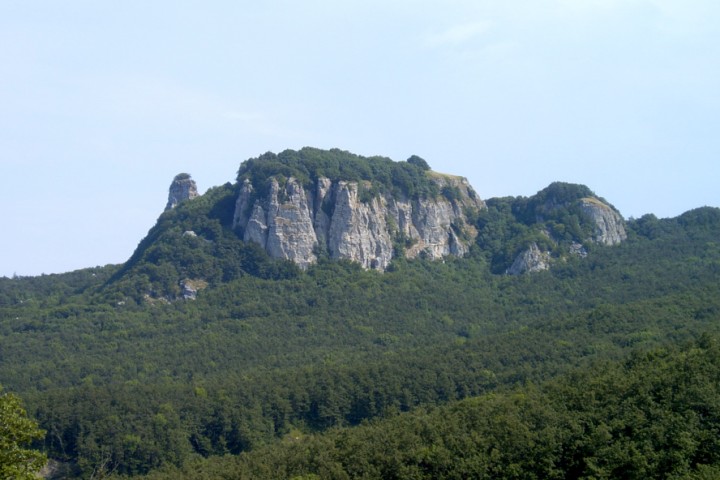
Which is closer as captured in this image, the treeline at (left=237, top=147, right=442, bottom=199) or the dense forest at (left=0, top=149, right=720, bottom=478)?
the dense forest at (left=0, top=149, right=720, bottom=478)

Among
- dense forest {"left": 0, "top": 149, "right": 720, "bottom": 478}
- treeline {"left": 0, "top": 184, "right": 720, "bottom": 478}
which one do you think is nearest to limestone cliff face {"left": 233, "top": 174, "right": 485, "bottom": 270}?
treeline {"left": 0, "top": 184, "right": 720, "bottom": 478}

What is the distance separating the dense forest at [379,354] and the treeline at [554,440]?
141mm

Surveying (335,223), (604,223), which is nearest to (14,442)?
(335,223)

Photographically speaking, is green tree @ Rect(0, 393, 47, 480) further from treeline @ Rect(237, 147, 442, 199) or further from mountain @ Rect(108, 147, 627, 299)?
treeline @ Rect(237, 147, 442, 199)

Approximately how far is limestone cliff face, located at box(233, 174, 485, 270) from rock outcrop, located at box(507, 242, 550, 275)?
36.5 feet

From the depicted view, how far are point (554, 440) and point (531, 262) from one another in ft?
275

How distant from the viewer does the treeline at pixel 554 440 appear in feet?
151

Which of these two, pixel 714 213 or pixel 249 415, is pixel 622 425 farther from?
pixel 714 213

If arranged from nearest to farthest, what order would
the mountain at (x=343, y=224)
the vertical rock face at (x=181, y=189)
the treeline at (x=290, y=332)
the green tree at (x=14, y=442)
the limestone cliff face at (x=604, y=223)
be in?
the green tree at (x=14, y=442) < the treeline at (x=290, y=332) < the mountain at (x=343, y=224) < the limestone cliff face at (x=604, y=223) < the vertical rock face at (x=181, y=189)

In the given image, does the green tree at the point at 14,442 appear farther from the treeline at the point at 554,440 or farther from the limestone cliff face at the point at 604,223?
the limestone cliff face at the point at 604,223

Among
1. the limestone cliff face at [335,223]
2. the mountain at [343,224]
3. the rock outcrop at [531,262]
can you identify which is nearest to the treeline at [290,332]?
the mountain at [343,224]

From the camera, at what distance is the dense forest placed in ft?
168

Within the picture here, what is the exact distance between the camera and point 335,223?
12575 centimetres

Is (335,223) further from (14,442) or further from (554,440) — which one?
(14,442)
